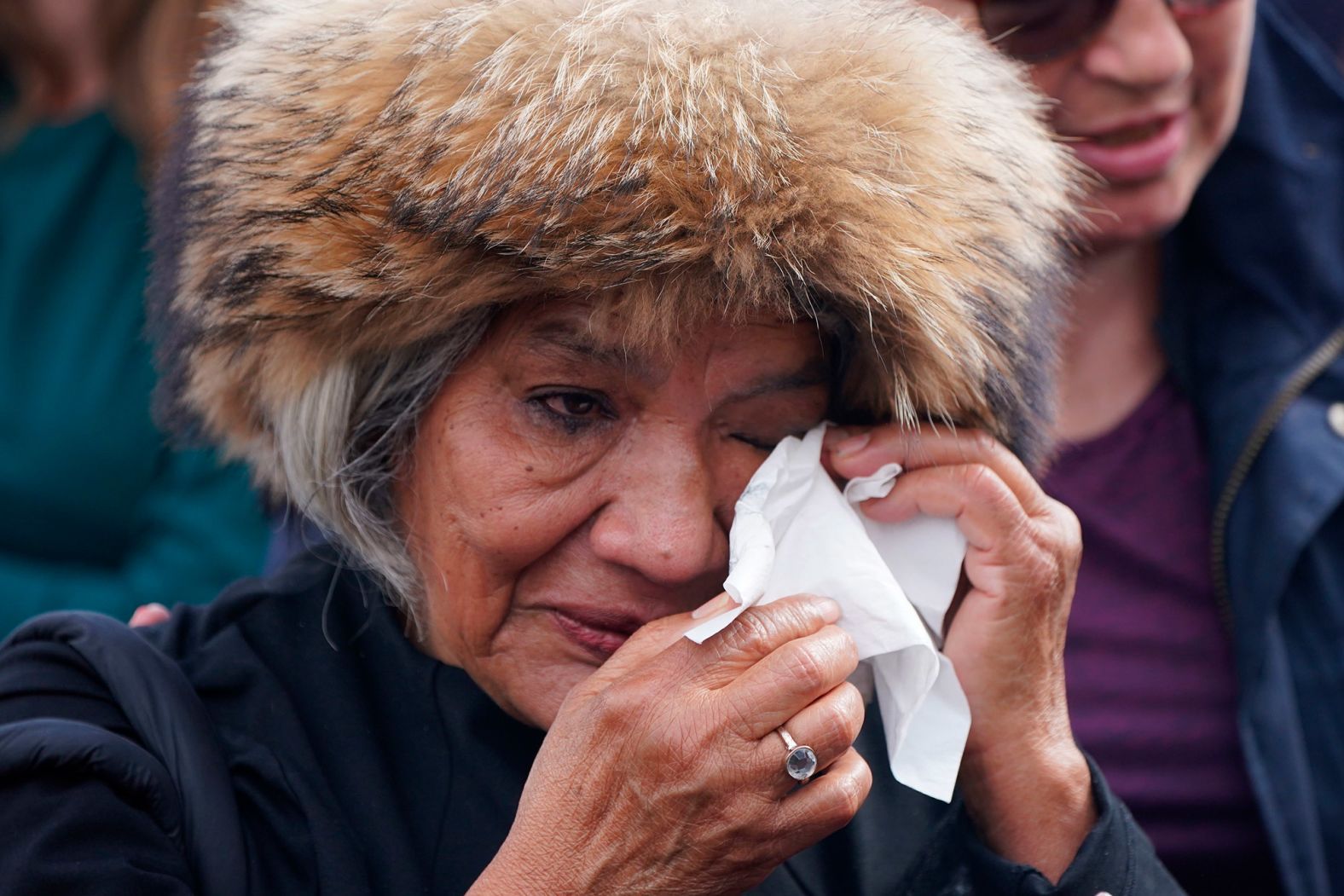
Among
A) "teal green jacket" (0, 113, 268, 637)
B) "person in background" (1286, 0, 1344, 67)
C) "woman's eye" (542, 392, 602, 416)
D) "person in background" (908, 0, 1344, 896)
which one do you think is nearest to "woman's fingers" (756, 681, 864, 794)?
"woman's eye" (542, 392, 602, 416)

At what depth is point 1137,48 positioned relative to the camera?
2717 millimetres

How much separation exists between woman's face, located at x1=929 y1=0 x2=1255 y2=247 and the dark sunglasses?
0.02m

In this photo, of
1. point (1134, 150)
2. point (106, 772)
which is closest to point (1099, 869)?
point (106, 772)

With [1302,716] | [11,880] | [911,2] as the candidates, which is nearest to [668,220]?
[911,2]

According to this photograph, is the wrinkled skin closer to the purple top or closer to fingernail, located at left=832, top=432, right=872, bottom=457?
fingernail, located at left=832, top=432, right=872, bottom=457

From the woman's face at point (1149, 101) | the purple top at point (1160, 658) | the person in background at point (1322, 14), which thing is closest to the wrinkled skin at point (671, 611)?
the purple top at point (1160, 658)

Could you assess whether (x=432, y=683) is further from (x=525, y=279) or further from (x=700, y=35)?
(x=700, y=35)

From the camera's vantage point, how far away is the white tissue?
1.85 metres

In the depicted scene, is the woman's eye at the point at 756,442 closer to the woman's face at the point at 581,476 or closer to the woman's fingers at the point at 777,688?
the woman's face at the point at 581,476

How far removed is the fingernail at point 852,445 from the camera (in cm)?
198

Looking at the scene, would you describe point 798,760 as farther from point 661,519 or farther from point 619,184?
point 619,184

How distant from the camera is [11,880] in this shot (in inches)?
61.8

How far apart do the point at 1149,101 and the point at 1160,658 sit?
1.11m

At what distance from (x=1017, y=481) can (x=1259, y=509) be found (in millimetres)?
919
